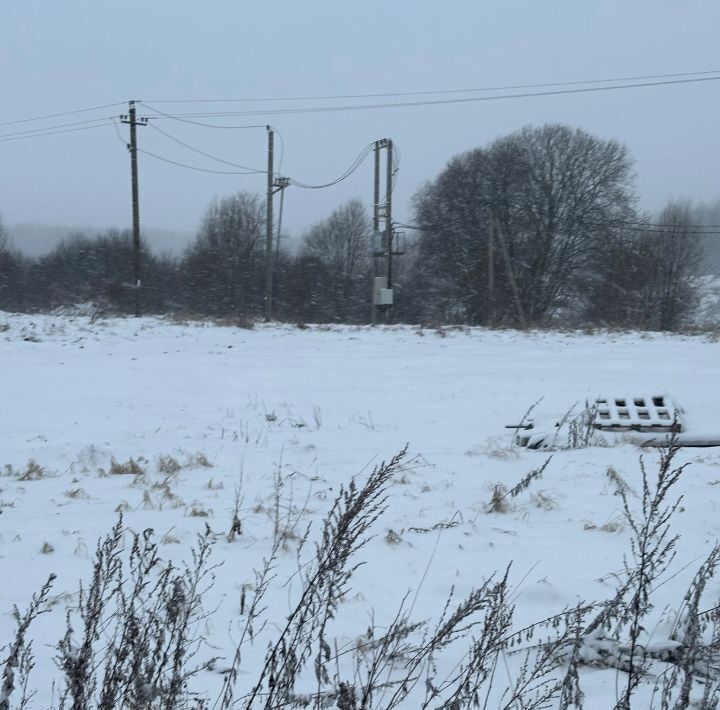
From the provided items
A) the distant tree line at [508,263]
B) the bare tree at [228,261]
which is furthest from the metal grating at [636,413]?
the bare tree at [228,261]

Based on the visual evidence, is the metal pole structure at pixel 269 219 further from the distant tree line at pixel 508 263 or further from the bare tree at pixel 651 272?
the bare tree at pixel 651 272

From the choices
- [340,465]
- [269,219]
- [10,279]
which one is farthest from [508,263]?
[10,279]

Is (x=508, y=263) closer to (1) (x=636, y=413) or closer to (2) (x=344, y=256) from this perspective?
(2) (x=344, y=256)

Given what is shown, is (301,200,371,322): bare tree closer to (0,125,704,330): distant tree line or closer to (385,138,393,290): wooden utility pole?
(0,125,704,330): distant tree line

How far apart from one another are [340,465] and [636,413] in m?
3.26

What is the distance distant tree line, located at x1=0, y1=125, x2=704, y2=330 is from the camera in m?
37.0

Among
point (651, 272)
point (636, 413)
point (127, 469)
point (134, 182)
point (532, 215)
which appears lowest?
point (127, 469)

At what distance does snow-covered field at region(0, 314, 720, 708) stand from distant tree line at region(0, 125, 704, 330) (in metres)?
23.0

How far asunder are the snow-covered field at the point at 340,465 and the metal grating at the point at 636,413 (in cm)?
44

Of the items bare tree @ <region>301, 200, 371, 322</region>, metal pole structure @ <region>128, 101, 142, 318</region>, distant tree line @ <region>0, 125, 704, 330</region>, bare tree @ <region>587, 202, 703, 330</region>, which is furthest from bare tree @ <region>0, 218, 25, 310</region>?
bare tree @ <region>587, 202, 703, 330</region>

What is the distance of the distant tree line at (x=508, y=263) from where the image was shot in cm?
3697

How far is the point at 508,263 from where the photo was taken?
109 feet

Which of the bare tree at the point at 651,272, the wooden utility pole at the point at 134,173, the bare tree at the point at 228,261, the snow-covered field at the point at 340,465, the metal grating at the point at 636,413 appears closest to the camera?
the snow-covered field at the point at 340,465

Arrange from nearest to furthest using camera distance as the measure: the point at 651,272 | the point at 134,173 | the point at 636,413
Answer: the point at 636,413 < the point at 134,173 < the point at 651,272
